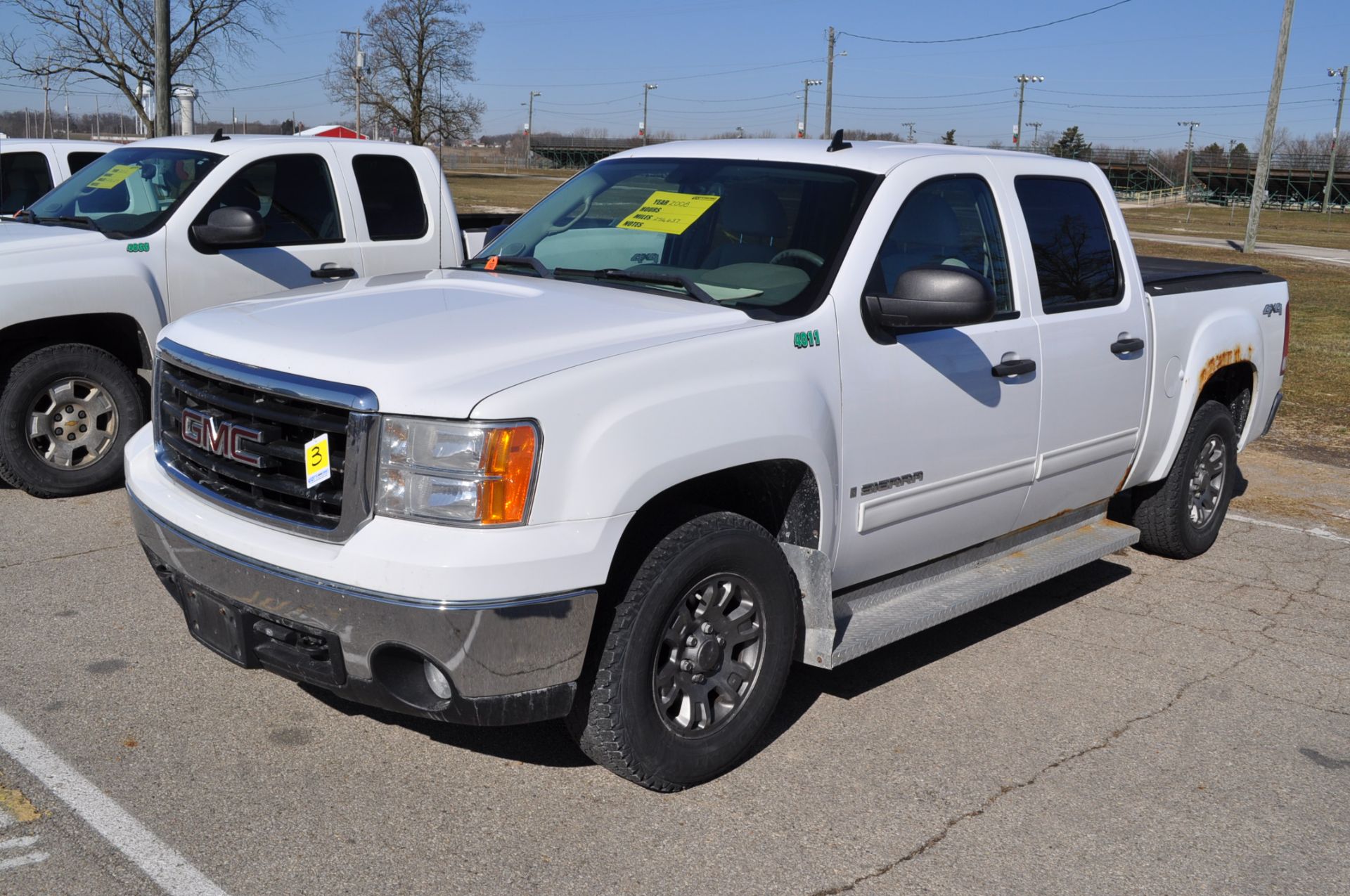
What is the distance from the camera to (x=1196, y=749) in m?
4.29

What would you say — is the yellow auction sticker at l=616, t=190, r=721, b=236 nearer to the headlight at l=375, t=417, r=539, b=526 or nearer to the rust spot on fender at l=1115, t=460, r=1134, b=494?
the headlight at l=375, t=417, r=539, b=526

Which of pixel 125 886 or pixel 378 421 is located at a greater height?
pixel 378 421

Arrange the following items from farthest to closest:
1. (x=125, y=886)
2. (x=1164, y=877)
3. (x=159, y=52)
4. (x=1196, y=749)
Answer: (x=159, y=52) < (x=1196, y=749) < (x=1164, y=877) < (x=125, y=886)

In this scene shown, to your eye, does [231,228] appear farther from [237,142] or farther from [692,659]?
[692,659]

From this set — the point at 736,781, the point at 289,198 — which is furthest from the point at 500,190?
the point at 736,781

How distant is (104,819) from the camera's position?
11.3 feet

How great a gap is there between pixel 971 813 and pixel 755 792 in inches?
25.3

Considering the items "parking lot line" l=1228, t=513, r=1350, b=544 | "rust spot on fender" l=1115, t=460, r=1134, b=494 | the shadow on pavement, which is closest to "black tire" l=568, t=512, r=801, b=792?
the shadow on pavement

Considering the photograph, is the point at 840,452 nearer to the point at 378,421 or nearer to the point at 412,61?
the point at 378,421

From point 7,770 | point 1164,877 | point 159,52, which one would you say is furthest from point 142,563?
point 159,52

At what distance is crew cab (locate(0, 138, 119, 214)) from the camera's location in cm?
1019

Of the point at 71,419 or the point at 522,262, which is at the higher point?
the point at 522,262

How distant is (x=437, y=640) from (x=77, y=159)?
905cm

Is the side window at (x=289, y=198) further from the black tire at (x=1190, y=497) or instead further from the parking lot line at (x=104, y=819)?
the black tire at (x=1190, y=497)
